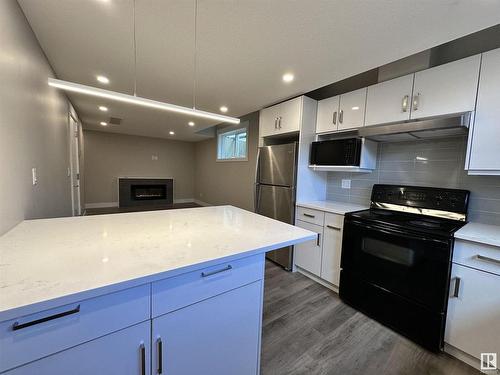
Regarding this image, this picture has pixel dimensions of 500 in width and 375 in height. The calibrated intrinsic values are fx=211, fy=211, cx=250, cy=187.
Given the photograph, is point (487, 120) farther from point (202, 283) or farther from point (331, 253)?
point (202, 283)

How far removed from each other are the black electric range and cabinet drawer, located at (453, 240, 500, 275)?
0.20ft

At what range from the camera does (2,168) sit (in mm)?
1154

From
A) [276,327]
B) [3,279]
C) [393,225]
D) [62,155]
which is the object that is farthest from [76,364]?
[62,155]

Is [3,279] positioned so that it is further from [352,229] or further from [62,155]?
[62,155]

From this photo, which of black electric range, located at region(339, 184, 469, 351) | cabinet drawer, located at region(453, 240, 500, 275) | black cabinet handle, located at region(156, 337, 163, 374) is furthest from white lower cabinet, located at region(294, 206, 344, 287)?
black cabinet handle, located at region(156, 337, 163, 374)

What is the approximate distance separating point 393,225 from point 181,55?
7.77ft

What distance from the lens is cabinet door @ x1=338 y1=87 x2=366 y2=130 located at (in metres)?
2.22

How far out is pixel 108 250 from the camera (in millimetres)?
956

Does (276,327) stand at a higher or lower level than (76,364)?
lower

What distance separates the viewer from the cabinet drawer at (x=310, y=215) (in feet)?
8.00

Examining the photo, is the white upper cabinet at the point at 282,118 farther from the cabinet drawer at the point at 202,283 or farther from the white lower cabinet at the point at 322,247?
the cabinet drawer at the point at 202,283

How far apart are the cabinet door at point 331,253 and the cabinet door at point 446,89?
1.30 m

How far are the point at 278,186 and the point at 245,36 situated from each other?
1.78 metres

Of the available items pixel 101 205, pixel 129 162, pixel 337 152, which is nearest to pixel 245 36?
pixel 337 152
